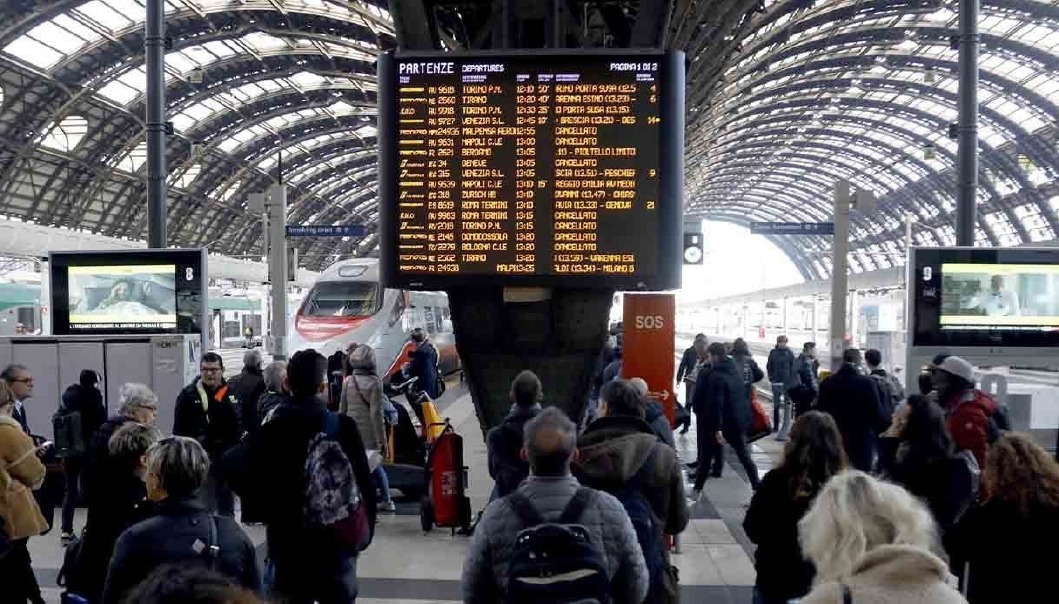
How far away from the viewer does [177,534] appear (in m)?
3.05

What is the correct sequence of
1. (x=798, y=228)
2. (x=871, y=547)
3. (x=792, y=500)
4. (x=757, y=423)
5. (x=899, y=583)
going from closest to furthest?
(x=899, y=583)
(x=871, y=547)
(x=792, y=500)
(x=757, y=423)
(x=798, y=228)

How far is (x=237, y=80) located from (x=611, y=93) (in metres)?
32.0

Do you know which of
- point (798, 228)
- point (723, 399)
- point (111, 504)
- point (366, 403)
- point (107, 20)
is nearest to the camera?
point (111, 504)

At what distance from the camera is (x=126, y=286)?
10.5 meters

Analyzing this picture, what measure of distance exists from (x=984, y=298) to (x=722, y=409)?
11.1 ft

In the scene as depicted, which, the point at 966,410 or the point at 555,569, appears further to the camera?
the point at 966,410

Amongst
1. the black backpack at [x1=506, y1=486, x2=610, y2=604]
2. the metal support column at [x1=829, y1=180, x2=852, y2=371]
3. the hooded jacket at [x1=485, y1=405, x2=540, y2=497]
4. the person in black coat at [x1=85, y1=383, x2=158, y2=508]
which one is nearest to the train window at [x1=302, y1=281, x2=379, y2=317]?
the metal support column at [x1=829, y1=180, x2=852, y2=371]

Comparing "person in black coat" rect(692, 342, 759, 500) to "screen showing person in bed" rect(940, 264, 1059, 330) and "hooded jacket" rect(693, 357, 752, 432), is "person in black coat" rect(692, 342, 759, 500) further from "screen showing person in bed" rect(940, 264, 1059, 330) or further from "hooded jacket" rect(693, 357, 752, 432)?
"screen showing person in bed" rect(940, 264, 1059, 330)

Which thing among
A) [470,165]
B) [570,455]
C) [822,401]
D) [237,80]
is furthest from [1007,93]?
[570,455]

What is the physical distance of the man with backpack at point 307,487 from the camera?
414 centimetres

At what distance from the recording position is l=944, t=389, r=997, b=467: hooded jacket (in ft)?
18.9

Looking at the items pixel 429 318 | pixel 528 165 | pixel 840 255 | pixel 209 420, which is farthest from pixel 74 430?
pixel 429 318

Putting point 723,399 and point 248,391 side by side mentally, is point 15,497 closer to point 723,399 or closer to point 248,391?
point 248,391

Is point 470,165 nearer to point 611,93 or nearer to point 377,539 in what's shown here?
point 611,93
